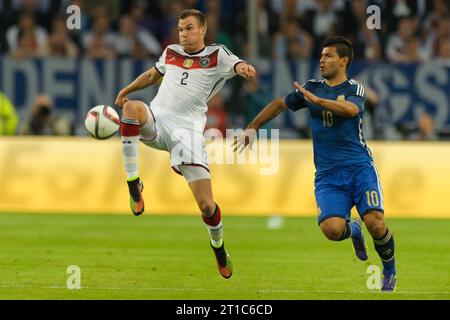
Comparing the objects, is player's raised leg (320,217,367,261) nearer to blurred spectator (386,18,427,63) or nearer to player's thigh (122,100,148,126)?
player's thigh (122,100,148,126)

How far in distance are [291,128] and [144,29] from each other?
3.22 metres

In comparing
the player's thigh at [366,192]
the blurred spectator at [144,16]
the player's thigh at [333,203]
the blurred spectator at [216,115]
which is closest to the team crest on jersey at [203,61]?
the player's thigh at [333,203]

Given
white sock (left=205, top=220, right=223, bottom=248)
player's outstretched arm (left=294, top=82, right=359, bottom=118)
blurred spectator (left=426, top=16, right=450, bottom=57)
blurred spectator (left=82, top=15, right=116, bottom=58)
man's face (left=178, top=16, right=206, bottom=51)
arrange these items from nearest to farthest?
player's outstretched arm (left=294, top=82, right=359, bottom=118)
man's face (left=178, top=16, right=206, bottom=51)
white sock (left=205, top=220, right=223, bottom=248)
blurred spectator (left=82, top=15, right=116, bottom=58)
blurred spectator (left=426, top=16, right=450, bottom=57)

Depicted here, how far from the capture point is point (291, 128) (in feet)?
65.6

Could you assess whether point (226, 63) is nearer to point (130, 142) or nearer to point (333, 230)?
point (130, 142)

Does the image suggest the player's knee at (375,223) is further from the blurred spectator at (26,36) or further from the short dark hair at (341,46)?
the blurred spectator at (26,36)

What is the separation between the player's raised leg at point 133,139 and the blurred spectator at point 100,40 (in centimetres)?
967

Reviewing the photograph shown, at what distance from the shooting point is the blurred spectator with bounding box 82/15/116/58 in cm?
2073

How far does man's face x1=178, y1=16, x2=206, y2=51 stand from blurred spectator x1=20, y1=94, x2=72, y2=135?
8460 millimetres

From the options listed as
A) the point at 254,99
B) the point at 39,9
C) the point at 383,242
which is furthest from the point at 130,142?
the point at 39,9

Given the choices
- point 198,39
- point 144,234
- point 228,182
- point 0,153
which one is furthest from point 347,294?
point 0,153

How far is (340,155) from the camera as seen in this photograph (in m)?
10.9

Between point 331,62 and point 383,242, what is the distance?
1.63m

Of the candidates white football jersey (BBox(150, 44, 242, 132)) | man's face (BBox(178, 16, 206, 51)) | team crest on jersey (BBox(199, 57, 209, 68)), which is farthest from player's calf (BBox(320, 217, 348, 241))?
man's face (BBox(178, 16, 206, 51))
